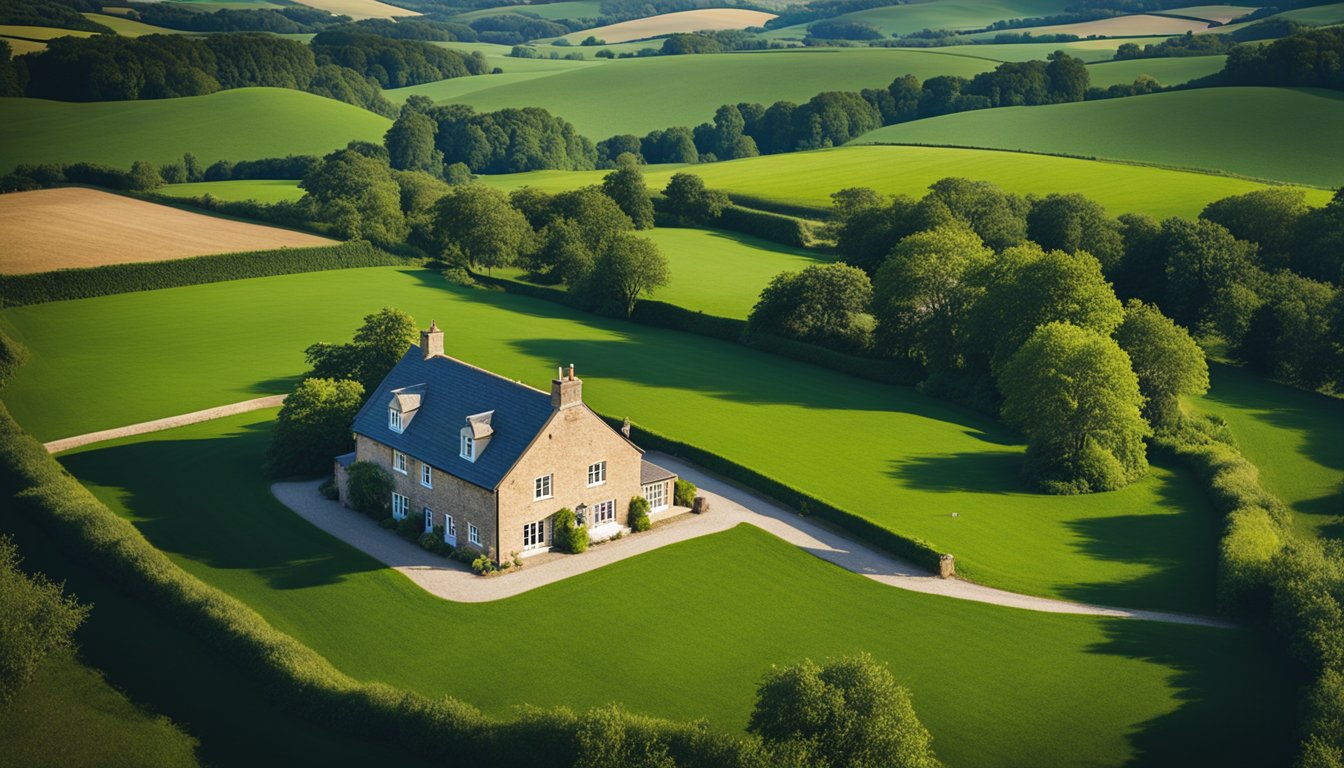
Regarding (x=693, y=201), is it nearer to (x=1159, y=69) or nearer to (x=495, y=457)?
(x=495, y=457)

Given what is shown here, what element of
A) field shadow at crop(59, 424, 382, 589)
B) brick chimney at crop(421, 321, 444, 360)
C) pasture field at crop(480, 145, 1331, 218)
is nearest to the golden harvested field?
field shadow at crop(59, 424, 382, 589)

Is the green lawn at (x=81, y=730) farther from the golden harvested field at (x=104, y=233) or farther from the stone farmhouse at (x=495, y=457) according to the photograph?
the golden harvested field at (x=104, y=233)

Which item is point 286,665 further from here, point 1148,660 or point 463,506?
point 1148,660

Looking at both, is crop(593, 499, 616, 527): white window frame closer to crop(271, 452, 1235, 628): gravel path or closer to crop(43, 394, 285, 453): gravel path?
crop(271, 452, 1235, 628): gravel path

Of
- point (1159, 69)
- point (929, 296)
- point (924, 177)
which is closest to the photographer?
point (929, 296)

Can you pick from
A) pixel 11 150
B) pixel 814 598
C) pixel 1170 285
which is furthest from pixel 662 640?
pixel 11 150

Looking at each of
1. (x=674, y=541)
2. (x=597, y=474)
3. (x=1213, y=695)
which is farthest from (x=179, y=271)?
(x=1213, y=695)

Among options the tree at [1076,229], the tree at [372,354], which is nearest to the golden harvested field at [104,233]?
the tree at [372,354]
